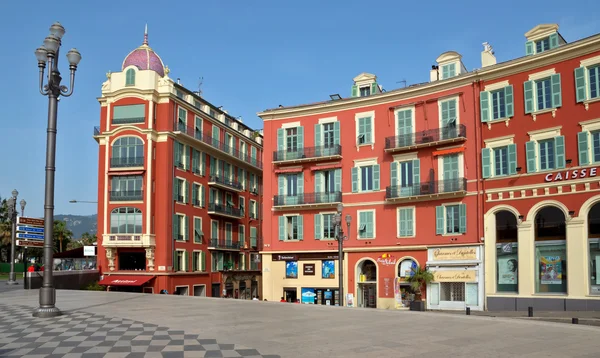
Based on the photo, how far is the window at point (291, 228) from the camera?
45.5 m

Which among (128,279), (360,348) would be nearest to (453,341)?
(360,348)

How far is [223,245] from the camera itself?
A: 203ft

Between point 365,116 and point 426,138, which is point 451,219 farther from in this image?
point 365,116

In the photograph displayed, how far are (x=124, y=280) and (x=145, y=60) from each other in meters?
19.7

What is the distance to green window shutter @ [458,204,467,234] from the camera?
38281 mm

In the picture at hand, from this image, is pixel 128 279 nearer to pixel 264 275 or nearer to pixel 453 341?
pixel 264 275

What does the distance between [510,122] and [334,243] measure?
49.0ft

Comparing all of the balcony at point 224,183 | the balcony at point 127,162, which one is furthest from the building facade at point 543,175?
the balcony at point 224,183

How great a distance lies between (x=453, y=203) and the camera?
39.0 m

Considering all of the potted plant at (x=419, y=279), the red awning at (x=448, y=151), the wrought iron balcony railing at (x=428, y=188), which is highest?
the red awning at (x=448, y=151)

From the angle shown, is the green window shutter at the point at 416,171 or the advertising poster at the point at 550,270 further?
the green window shutter at the point at 416,171

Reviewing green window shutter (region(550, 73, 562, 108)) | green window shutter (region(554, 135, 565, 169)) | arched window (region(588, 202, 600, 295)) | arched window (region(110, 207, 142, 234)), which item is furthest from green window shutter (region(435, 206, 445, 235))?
arched window (region(110, 207, 142, 234))

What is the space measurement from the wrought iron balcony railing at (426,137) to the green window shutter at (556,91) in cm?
598

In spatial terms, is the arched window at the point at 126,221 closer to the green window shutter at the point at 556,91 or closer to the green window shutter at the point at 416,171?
the green window shutter at the point at 416,171
